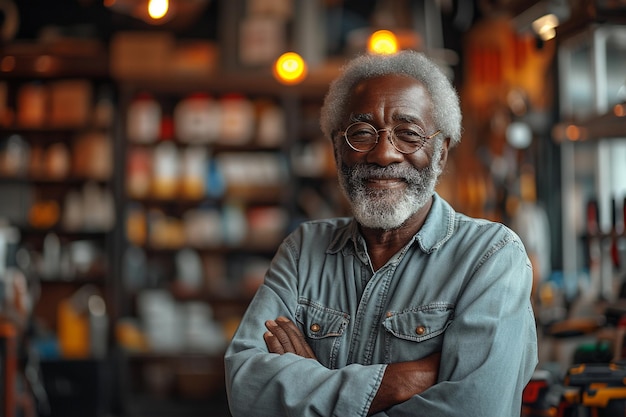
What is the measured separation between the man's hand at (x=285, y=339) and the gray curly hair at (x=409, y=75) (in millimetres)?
544

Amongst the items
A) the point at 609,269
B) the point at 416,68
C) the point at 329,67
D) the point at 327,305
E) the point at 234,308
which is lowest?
the point at 234,308

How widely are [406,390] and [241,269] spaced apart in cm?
579

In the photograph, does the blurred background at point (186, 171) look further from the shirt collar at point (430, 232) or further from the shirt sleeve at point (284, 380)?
the shirt sleeve at point (284, 380)

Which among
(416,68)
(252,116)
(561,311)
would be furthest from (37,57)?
(416,68)

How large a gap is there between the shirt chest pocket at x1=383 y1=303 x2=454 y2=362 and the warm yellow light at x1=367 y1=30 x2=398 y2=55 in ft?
12.8

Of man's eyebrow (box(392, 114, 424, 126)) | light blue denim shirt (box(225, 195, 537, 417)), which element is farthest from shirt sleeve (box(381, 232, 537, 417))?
man's eyebrow (box(392, 114, 424, 126))

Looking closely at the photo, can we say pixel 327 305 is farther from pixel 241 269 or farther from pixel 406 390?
pixel 241 269

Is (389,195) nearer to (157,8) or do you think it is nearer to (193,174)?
(157,8)

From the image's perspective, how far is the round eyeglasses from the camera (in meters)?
2.32

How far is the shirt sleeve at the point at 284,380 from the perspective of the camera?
6.83 ft

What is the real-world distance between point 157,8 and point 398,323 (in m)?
3.05

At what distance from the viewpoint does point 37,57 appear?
7.83 meters

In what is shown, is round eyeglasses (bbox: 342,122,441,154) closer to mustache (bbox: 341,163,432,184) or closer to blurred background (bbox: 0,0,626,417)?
mustache (bbox: 341,163,432,184)

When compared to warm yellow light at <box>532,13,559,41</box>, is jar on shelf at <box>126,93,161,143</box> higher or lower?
lower
